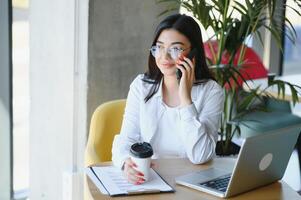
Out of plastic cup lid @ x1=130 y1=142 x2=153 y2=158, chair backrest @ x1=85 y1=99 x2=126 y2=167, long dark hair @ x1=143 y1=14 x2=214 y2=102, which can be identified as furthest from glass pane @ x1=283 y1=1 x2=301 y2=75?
plastic cup lid @ x1=130 y1=142 x2=153 y2=158

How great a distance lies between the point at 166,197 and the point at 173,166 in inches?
12.2

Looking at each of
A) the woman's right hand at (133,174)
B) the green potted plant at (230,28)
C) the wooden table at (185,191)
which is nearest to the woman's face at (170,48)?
the wooden table at (185,191)

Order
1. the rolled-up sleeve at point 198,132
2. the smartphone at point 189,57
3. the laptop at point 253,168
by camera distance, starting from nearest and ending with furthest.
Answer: the laptop at point 253,168, the rolled-up sleeve at point 198,132, the smartphone at point 189,57

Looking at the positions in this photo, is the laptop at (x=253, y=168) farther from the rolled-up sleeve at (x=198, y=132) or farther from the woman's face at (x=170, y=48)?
the woman's face at (x=170, y=48)

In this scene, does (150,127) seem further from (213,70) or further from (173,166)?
(213,70)

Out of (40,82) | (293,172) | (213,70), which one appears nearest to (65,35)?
(40,82)

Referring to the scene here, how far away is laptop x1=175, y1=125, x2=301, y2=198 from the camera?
191 centimetres

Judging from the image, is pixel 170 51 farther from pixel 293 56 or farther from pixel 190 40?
pixel 293 56

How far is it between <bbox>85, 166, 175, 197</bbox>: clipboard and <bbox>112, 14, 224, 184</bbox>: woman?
15cm

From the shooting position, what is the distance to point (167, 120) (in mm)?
2547

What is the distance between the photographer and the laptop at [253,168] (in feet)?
6.27

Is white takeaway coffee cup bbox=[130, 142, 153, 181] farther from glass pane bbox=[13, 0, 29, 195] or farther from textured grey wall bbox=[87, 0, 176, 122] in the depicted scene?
glass pane bbox=[13, 0, 29, 195]

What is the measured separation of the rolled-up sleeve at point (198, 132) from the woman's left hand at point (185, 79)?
0.04m

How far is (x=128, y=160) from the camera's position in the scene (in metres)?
2.16
